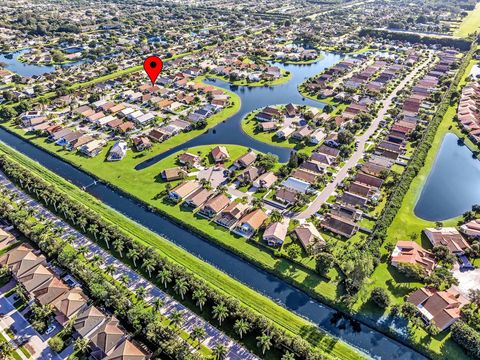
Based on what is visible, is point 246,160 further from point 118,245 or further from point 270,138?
point 118,245

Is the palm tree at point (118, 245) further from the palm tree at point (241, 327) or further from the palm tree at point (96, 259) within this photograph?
the palm tree at point (241, 327)

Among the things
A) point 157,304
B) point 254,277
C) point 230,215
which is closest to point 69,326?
point 157,304

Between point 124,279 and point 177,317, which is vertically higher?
point 177,317

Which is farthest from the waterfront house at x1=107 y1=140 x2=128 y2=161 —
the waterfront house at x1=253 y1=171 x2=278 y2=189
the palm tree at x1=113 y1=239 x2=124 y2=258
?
the waterfront house at x1=253 y1=171 x2=278 y2=189

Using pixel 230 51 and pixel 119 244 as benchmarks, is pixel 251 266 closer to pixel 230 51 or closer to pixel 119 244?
pixel 119 244

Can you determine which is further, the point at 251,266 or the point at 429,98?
the point at 429,98

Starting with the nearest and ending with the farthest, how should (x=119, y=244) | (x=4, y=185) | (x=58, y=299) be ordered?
(x=58, y=299) → (x=119, y=244) → (x=4, y=185)

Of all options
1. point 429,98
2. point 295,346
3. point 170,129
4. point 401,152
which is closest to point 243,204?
point 295,346
